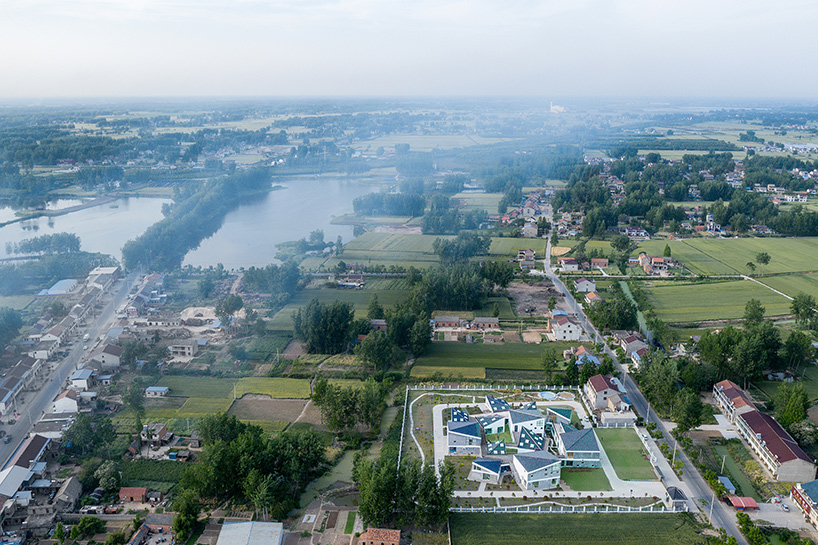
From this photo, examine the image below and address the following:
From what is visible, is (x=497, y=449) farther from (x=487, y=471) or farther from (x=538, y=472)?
(x=538, y=472)

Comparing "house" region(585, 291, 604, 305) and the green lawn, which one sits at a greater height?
"house" region(585, 291, 604, 305)

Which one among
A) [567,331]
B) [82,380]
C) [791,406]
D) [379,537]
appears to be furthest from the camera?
[567,331]

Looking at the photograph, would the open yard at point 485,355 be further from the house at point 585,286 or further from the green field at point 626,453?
the house at point 585,286

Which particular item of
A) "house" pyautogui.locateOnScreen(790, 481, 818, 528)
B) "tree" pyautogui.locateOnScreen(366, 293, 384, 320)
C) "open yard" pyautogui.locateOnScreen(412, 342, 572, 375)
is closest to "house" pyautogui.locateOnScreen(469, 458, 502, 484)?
"open yard" pyautogui.locateOnScreen(412, 342, 572, 375)

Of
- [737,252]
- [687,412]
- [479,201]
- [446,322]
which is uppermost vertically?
[479,201]

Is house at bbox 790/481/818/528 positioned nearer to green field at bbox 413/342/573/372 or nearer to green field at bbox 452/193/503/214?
green field at bbox 413/342/573/372

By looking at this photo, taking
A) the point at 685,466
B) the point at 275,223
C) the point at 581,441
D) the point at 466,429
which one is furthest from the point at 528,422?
the point at 275,223

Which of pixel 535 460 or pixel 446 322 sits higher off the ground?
pixel 535 460
